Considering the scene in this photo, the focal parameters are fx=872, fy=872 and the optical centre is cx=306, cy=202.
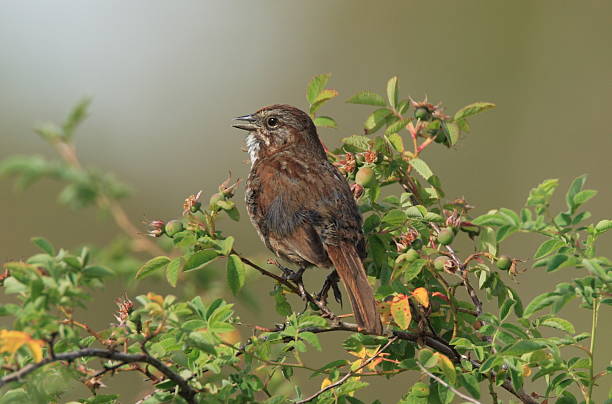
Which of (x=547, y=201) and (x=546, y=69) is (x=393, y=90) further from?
(x=546, y=69)

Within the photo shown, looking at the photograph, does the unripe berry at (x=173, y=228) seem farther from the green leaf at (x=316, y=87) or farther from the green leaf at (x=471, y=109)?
the green leaf at (x=471, y=109)

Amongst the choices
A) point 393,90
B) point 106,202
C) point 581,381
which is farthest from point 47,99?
point 581,381

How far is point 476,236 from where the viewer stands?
3201 millimetres

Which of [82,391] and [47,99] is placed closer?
[82,391]

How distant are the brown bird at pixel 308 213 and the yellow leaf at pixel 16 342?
126 cm

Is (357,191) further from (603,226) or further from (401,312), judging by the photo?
(603,226)

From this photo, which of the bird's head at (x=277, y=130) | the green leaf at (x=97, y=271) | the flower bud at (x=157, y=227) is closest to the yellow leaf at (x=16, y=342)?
the green leaf at (x=97, y=271)

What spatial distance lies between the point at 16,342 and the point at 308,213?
1.97 meters

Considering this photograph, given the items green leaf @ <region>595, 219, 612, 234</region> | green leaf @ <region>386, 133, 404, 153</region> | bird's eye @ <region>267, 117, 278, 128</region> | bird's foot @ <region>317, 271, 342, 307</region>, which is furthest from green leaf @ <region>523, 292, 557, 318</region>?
bird's eye @ <region>267, 117, 278, 128</region>

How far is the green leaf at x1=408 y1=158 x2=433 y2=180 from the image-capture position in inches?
126

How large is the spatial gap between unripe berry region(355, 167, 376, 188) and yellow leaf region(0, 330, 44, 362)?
4.66ft

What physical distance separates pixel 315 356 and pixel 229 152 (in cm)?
422

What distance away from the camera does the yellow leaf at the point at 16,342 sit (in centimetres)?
204

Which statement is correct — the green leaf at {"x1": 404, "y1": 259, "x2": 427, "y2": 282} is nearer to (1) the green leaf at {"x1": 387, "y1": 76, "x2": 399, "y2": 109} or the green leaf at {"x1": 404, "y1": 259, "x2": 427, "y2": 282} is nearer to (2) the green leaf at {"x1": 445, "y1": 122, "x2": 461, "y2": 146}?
(2) the green leaf at {"x1": 445, "y1": 122, "x2": 461, "y2": 146}
